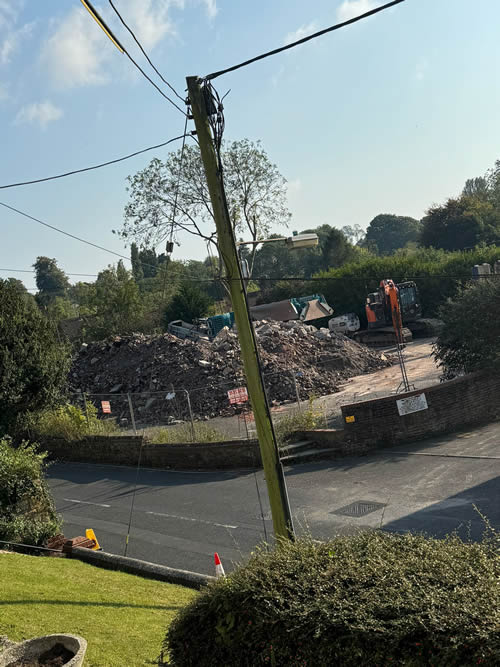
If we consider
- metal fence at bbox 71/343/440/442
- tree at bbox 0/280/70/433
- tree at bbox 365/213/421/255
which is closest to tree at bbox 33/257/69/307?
tree at bbox 365/213/421/255

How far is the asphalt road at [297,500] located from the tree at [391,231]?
121m

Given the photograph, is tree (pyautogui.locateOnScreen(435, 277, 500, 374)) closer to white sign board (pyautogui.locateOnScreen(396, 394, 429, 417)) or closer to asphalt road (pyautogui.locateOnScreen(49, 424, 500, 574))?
asphalt road (pyautogui.locateOnScreen(49, 424, 500, 574))

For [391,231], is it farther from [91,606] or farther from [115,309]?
[91,606]

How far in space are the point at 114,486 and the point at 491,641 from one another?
16923 millimetres

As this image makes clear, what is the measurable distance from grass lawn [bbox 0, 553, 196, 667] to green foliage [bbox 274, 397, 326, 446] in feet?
31.1

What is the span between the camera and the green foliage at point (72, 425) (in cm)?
2408

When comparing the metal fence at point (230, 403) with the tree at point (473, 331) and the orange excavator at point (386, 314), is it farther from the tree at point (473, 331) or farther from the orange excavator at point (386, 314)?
the orange excavator at point (386, 314)

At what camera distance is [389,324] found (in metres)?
38.9

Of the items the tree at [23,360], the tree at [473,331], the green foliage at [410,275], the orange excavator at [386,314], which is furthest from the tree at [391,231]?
the tree at [23,360]

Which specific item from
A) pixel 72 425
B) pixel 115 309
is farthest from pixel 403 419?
pixel 115 309

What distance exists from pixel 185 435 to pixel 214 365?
24.1ft

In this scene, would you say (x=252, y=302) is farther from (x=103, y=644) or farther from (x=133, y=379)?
(x=103, y=644)

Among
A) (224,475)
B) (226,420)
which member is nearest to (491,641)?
(224,475)

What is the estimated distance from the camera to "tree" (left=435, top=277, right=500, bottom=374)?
2106 cm
